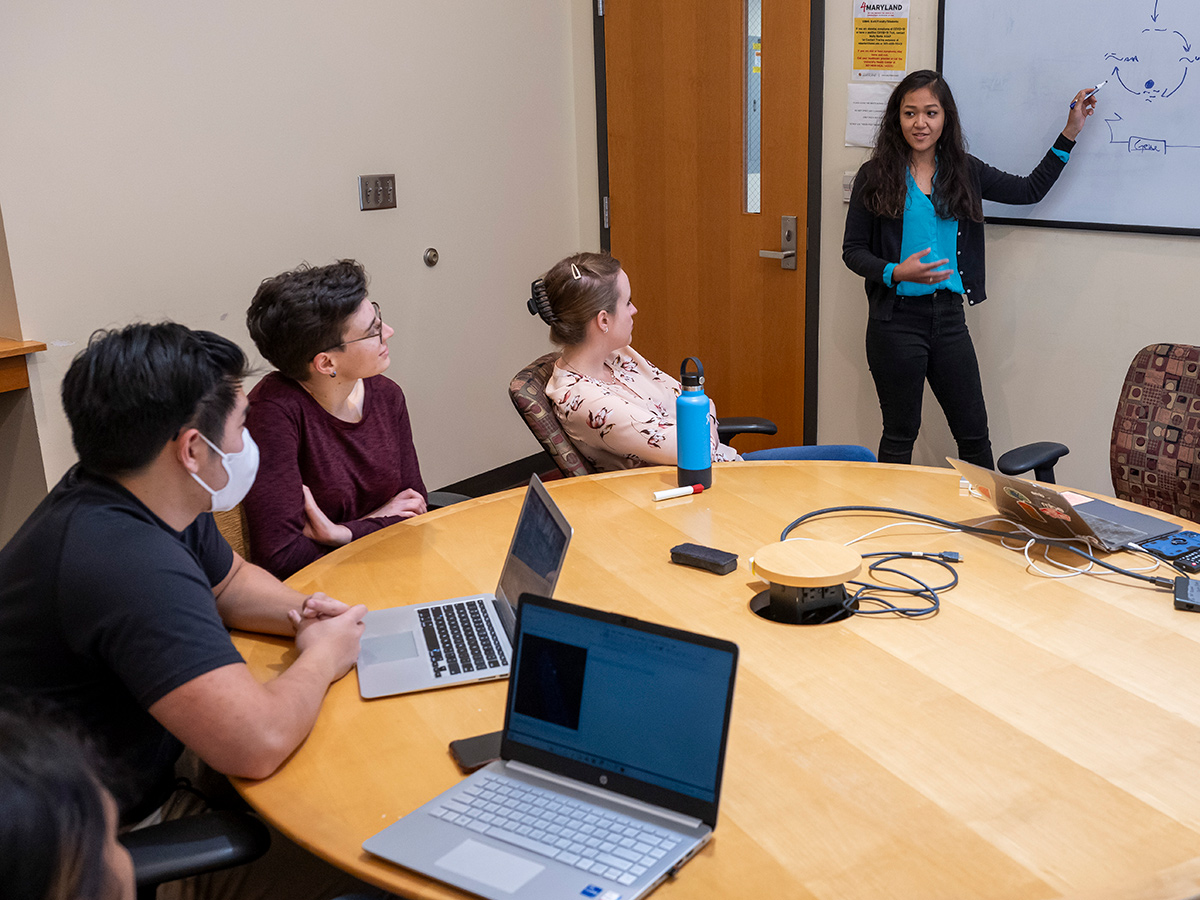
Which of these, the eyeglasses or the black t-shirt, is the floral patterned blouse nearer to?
the eyeglasses

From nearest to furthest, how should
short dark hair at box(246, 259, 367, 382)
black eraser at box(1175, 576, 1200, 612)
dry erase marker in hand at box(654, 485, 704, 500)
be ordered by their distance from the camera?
black eraser at box(1175, 576, 1200, 612), short dark hair at box(246, 259, 367, 382), dry erase marker in hand at box(654, 485, 704, 500)

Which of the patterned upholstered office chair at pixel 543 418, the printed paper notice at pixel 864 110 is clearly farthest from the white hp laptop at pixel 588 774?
the printed paper notice at pixel 864 110

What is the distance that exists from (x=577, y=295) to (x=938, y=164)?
1.44m

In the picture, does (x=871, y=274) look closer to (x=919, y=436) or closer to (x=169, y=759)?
(x=919, y=436)

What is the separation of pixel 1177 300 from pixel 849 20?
56.0 inches

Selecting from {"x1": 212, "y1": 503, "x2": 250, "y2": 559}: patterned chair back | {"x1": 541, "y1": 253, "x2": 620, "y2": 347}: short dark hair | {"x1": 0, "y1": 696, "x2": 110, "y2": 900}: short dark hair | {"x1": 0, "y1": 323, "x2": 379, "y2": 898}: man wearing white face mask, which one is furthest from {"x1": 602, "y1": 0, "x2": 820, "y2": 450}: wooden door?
{"x1": 0, "y1": 696, "x2": 110, "y2": 900}: short dark hair

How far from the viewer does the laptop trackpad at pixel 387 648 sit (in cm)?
146

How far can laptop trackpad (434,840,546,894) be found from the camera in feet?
3.26

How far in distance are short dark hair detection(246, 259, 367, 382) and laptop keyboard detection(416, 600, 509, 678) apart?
66cm

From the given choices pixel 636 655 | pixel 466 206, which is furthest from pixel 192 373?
pixel 466 206

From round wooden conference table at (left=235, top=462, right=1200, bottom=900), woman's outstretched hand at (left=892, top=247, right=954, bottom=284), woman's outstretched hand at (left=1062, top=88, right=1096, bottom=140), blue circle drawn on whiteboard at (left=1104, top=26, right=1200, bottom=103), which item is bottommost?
round wooden conference table at (left=235, top=462, right=1200, bottom=900)

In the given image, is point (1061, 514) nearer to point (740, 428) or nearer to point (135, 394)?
point (740, 428)

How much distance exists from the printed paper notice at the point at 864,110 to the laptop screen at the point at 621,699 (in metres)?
2.90

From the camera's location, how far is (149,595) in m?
1.19
